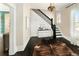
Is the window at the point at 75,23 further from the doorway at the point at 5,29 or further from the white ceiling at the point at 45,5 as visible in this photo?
the doorway at the point at 5,29

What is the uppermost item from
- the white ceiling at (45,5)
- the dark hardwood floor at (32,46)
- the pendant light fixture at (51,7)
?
the white ceiling at (45,5)

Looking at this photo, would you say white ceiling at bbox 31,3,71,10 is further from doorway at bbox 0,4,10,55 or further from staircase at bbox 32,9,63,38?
doorway at bbox 0,4,10,55

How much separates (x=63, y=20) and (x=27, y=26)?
660mm

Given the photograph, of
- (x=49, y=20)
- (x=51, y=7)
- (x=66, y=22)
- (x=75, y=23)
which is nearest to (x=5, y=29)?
(x=49, y=20)

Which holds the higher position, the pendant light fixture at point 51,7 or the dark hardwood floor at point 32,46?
the pendant light fixture at point 51,7

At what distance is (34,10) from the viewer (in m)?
2.31

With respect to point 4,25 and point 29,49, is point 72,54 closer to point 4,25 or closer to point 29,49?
point 29,49

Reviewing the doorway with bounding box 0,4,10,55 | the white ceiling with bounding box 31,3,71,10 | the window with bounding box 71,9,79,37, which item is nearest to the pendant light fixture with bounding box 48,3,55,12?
the white ceiling with bounding box 31,3,71,10

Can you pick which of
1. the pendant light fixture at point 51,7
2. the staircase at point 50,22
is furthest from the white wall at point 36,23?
the pendant light fixture at point 51,7

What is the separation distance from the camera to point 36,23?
7.53 feet

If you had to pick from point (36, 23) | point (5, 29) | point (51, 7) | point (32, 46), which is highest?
point (51, 7)

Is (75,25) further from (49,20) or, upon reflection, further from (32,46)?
(32,46)

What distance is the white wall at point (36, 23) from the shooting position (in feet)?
7.55

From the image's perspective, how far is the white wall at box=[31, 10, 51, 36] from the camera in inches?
90.7
